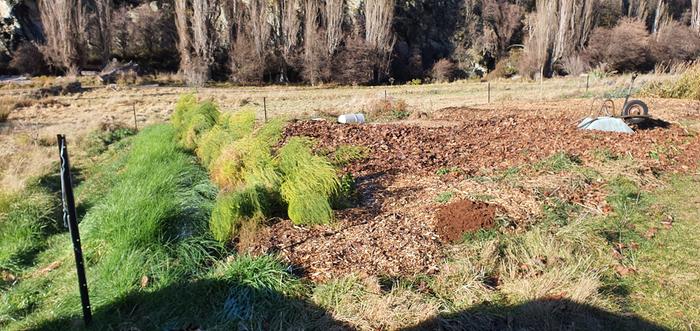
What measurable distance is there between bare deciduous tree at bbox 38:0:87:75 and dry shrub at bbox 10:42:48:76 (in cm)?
113

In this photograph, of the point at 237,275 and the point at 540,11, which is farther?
the point at 540,11

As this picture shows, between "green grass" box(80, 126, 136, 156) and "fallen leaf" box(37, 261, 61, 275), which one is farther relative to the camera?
"green grass" box(80, 126, 136, 156)

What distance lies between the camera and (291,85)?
4159 cm

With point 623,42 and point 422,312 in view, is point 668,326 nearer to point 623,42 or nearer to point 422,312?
point 422,312

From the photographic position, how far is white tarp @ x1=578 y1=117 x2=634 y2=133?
1013cm

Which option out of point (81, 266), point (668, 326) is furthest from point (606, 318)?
point (81, 266)

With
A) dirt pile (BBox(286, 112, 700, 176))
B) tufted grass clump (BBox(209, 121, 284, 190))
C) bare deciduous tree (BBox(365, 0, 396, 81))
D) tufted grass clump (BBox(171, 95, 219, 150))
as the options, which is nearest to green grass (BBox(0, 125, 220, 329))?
tufted grass clump (BBox(209, 121, 284, 190))

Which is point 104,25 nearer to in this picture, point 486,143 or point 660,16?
point 486,143

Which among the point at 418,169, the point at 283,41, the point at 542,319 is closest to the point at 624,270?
the point at 542,319

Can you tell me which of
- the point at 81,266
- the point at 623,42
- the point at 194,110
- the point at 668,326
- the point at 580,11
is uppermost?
the point at 580,11

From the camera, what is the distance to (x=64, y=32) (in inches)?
1515

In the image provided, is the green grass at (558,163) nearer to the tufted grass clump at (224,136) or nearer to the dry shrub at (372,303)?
the dry shrub at (372,303)

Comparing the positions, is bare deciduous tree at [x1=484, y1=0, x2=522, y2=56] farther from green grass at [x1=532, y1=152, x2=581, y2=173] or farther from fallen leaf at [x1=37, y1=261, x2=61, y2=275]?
fallen leaf at [x1=37, y1=261, x2=61, y2=275]

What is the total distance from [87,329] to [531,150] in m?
7.50
